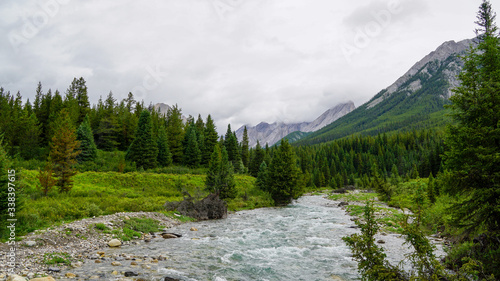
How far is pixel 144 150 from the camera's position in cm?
6084

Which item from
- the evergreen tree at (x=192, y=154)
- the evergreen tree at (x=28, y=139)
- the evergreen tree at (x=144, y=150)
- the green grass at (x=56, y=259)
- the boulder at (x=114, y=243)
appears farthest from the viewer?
the evergreen tree at (x=192, y=154)

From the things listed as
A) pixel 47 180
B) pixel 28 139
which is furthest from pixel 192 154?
pixel 47 180

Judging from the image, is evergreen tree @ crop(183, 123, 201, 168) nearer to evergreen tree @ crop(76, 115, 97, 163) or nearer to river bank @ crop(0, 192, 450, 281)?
evergreen tree @ crop(76, 115, 97, 163)

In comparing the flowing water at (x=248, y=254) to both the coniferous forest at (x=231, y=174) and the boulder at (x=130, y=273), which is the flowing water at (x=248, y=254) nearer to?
the boulder at (x=130, y=273)

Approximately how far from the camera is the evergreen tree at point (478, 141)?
10.3 m

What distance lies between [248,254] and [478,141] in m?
13.3

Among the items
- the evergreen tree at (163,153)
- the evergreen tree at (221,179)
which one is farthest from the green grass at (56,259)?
the evergreen tree at (163,153)

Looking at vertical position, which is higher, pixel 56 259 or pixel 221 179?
pixel 221 179

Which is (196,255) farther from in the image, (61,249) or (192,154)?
(192,154)

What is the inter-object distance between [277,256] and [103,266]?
372 inches

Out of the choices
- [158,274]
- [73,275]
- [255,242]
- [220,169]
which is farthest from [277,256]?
[220,169]

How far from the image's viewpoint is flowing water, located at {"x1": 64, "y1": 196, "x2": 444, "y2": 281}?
38.8 ft

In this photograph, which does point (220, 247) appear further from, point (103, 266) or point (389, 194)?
point (389, 194)

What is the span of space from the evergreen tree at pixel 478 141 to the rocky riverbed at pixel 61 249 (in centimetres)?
1574
